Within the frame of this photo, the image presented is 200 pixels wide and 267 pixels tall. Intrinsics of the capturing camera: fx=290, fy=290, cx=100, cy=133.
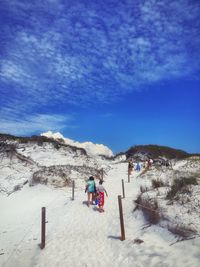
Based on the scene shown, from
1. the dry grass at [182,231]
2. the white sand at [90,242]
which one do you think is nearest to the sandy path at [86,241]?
the white sand at [90,242]

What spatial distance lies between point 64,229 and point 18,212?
966 cm

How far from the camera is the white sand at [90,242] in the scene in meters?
9.48

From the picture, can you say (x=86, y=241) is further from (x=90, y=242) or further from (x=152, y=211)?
(x=152, y=211)

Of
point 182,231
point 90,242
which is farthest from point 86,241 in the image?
point 182,231

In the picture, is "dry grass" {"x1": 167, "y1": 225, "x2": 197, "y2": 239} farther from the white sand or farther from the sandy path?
the sandy path

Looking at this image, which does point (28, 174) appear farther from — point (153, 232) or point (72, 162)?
point (153, 232)

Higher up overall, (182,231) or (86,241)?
(182,231)

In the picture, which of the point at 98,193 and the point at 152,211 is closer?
the point at 152,211

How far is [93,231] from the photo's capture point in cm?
1402

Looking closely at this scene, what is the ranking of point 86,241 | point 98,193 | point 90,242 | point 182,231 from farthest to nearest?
point 98,193, point 86,241, point 90,242, point 182,231

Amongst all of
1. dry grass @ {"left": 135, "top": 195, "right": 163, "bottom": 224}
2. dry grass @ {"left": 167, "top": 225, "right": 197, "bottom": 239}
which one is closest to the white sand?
dry grass @ {"left": 167, "top": 225, "right": 197, "bottom": 239}

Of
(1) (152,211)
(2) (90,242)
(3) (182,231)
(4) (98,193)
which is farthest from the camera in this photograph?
(4) (98,193)

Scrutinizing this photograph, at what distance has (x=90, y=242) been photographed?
40.7 feet

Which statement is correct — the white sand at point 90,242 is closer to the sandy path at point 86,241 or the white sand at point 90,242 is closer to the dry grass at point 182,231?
the sandy path at point 86,241
